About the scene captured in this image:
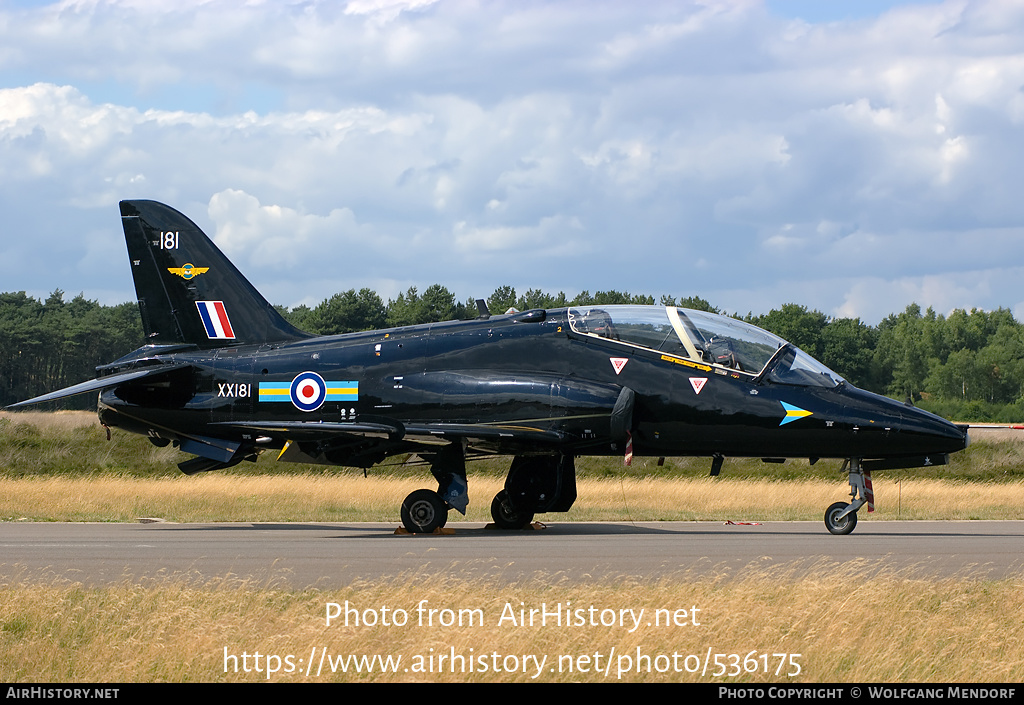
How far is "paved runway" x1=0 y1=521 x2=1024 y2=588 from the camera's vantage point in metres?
12.3

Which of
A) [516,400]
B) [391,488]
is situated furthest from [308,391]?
[391,488]

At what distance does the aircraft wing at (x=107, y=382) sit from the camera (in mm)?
18984

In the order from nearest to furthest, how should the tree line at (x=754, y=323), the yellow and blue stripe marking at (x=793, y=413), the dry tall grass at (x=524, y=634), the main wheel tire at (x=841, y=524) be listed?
the dry tall grass at (x=524, y=634) < the yellow and blue stripe marking at (x=793, y=413) < the main wheel tire at (x=841, y=524) < the tree line at (x=754, y=323)

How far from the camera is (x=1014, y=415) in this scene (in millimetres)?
77500

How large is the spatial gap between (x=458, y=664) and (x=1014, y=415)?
78099mm

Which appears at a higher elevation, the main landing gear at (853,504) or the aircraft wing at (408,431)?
the aircraft wing at (408,431)

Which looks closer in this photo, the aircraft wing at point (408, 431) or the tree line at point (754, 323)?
the aircraft wing at point (408, 431)


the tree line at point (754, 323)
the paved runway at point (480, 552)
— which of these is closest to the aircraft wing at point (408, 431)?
the paved runway at point (480, 552)

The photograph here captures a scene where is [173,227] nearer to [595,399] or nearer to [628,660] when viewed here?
[595,399]

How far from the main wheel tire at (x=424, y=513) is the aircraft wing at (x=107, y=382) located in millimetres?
5103

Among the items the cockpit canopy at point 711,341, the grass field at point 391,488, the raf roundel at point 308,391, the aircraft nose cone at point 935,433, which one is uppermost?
the cockpit canopy at point 711,341

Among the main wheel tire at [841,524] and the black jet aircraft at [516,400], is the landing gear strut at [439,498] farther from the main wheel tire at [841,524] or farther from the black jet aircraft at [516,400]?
the main wheel tire at [841,524]

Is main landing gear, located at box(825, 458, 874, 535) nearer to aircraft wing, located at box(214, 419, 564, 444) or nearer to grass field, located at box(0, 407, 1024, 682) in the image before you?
aircraft wing, located at box(214, 419, 564, 444)
